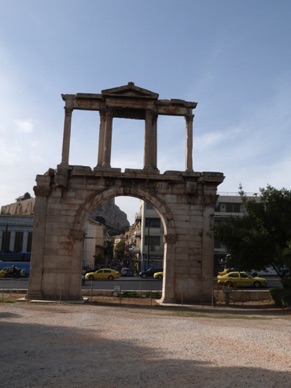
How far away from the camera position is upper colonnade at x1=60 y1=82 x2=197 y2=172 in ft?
70.6

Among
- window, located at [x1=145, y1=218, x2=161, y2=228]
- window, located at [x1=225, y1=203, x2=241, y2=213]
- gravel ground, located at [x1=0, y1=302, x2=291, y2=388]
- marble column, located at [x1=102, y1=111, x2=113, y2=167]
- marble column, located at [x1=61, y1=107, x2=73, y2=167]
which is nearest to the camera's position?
gravel ground, located at [x1=0, y1=302, x2=291, y2=388]

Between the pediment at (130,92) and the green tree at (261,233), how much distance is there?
7.65m

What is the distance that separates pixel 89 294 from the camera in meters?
24.1

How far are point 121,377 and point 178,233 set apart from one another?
14.1m

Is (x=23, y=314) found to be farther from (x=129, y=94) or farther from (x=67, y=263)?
(x=129, y=94)

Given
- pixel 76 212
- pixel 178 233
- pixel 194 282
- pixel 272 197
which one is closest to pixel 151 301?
pixel 194 282

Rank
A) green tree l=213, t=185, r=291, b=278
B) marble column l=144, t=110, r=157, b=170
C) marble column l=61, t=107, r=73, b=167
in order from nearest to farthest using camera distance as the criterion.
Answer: green tree l=213, t=185, r=291, b=278, marble column l=61, t=107, r=73, b=167, marble column l=144, t=110, r=157, b=170

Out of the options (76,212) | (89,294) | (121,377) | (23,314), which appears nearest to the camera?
(121,377)

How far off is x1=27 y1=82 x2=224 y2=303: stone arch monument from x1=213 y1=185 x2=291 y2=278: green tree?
5.84ft

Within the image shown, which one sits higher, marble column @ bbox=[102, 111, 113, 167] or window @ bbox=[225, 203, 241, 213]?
window @ bbox=[225, 203, 241, 213]

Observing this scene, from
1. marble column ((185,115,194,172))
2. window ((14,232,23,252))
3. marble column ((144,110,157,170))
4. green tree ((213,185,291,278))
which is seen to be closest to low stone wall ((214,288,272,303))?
green tree ((213,185,291,278))

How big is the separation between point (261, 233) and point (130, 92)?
9.94 meters

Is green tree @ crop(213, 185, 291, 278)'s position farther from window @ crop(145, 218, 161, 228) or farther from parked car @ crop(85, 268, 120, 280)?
window @ crop(145, 218, 161, 228)

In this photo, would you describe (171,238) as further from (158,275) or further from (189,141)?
(158,275)
